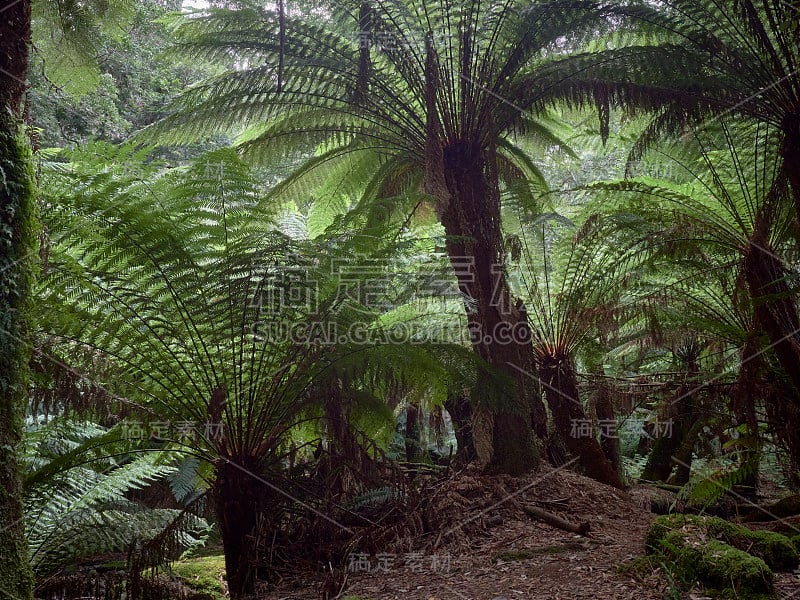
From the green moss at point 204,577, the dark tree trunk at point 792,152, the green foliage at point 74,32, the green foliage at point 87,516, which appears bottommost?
the green moss at point 204,577

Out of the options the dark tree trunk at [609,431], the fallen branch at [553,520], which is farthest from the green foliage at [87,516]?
the dark tree trunk at [609,431]

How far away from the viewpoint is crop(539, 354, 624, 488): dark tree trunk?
3955 mm

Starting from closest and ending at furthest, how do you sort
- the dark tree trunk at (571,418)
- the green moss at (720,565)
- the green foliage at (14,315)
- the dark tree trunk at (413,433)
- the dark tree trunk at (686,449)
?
1. the green foliage at (14,315)
2. the green moss at (720,565)
3. the dark tree trunk at (571,418)
4. the dark tree trunk at (686,449)
5. the dark tree trunk at (413,433)

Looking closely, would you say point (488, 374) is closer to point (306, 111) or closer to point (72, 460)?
point (72, 460)

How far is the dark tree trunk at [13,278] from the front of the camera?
1.64 meters

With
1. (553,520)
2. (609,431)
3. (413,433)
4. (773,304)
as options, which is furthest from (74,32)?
(609,431)

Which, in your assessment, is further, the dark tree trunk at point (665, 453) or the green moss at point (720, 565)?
the dark tree trunk at point (665, 453)

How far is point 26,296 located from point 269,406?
3.82ft

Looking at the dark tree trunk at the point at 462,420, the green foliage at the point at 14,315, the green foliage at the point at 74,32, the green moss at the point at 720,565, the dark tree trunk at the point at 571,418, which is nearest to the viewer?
the green foliage at the point at 14,315

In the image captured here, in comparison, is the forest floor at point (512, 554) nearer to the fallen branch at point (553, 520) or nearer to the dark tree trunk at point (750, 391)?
the fallen branch at point (553, 520)

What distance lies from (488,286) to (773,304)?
153 cm

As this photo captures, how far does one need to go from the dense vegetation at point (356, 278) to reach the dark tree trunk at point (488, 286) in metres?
0.02

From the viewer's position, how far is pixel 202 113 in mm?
3844

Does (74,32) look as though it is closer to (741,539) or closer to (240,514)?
(240,514)
